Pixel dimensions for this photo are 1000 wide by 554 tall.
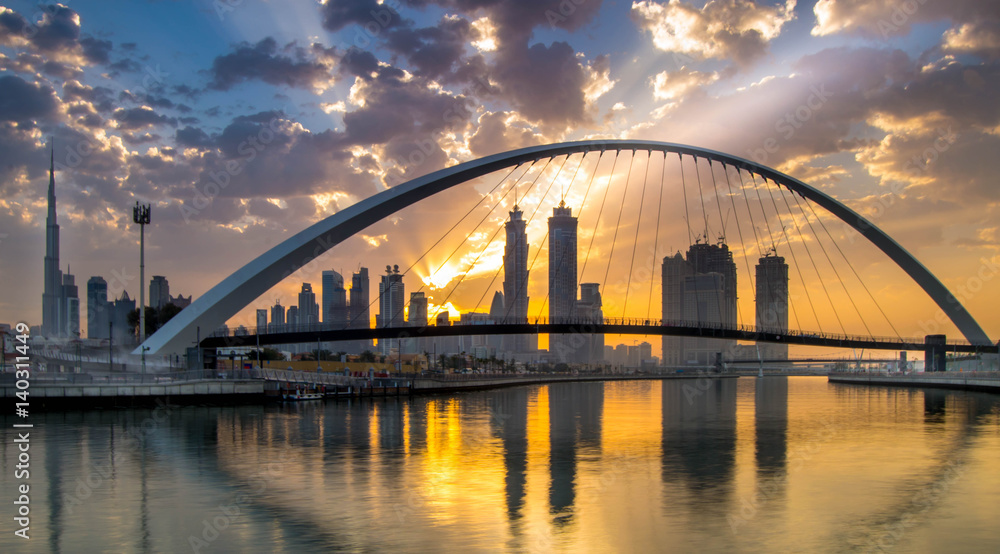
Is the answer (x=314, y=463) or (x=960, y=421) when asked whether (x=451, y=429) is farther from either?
(x=960, y=421)

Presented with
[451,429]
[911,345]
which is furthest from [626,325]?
[911,345]

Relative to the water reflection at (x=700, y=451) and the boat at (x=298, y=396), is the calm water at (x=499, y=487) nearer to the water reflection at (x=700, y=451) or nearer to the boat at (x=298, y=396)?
the water reflection at (x=700, y=451)

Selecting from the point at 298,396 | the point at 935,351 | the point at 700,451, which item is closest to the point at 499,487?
the point at 700,451

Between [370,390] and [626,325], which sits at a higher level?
[626,325]

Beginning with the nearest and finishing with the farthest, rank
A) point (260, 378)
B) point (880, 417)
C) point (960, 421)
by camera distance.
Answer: point (960, 421) < point (880, 417) < point (260, 378)

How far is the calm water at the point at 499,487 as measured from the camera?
546 inches

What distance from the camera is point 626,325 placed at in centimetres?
6231

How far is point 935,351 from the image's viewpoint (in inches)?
3236

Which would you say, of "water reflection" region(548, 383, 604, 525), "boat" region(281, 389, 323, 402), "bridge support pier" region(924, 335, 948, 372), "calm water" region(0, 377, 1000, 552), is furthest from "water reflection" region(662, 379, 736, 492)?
"bridge support pier" region(924, 335, 948, 372)

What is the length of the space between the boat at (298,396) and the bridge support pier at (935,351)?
64.3m

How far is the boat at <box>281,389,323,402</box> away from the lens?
48.7 meters

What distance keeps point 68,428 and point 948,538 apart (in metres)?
30.6

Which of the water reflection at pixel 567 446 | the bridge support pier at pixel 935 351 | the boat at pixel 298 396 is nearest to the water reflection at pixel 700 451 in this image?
the water reflection at pixel 567 446

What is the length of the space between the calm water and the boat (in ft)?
44.1
